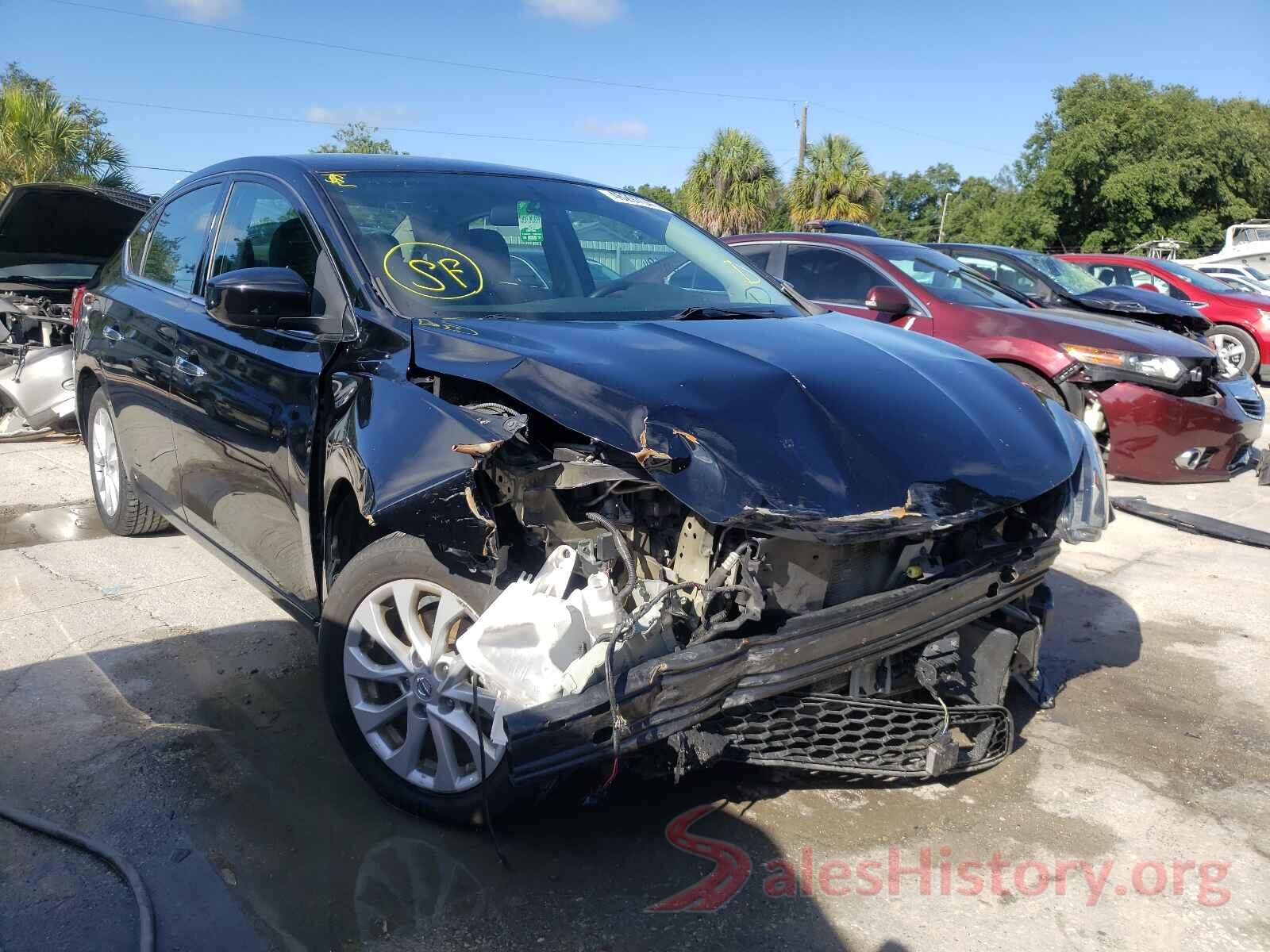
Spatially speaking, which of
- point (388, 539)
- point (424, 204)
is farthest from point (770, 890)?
point (424, 204)

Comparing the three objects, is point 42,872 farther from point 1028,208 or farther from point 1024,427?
point 1028,208

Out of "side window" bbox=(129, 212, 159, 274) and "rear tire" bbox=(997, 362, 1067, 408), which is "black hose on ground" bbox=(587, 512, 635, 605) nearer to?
"side window" bbox=(129, 212, 159, 274)

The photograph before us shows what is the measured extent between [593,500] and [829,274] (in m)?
5.38

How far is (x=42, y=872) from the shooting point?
8.61 ft

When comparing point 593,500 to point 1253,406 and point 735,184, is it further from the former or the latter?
point 735,184

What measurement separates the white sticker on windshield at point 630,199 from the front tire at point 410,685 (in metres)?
2.02

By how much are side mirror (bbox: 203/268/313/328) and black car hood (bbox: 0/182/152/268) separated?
16.1 ft

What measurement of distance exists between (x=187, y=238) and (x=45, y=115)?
1730 centimetres

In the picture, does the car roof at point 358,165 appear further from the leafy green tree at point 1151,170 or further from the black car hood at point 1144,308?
the leafy green tree at point 1151,170

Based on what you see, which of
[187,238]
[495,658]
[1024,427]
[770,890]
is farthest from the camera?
[187,238]

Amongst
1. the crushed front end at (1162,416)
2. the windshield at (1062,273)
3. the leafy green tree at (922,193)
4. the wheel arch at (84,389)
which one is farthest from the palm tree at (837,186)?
the leafy green tree at (922,193)

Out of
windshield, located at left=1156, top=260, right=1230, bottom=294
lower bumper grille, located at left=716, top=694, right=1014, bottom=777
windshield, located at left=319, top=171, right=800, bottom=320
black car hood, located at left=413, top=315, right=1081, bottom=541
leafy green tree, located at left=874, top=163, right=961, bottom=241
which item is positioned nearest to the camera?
black car hood, located at left=413, top=315, right=1081, bottom=541

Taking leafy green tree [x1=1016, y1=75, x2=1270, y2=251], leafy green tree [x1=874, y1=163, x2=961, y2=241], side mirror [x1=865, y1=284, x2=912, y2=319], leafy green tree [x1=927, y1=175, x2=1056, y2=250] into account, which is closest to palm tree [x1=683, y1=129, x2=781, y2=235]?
leafy green tree [x1=927, y1=175, x2=1056, y2=250]

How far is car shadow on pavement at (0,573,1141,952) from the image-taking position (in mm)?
2428
